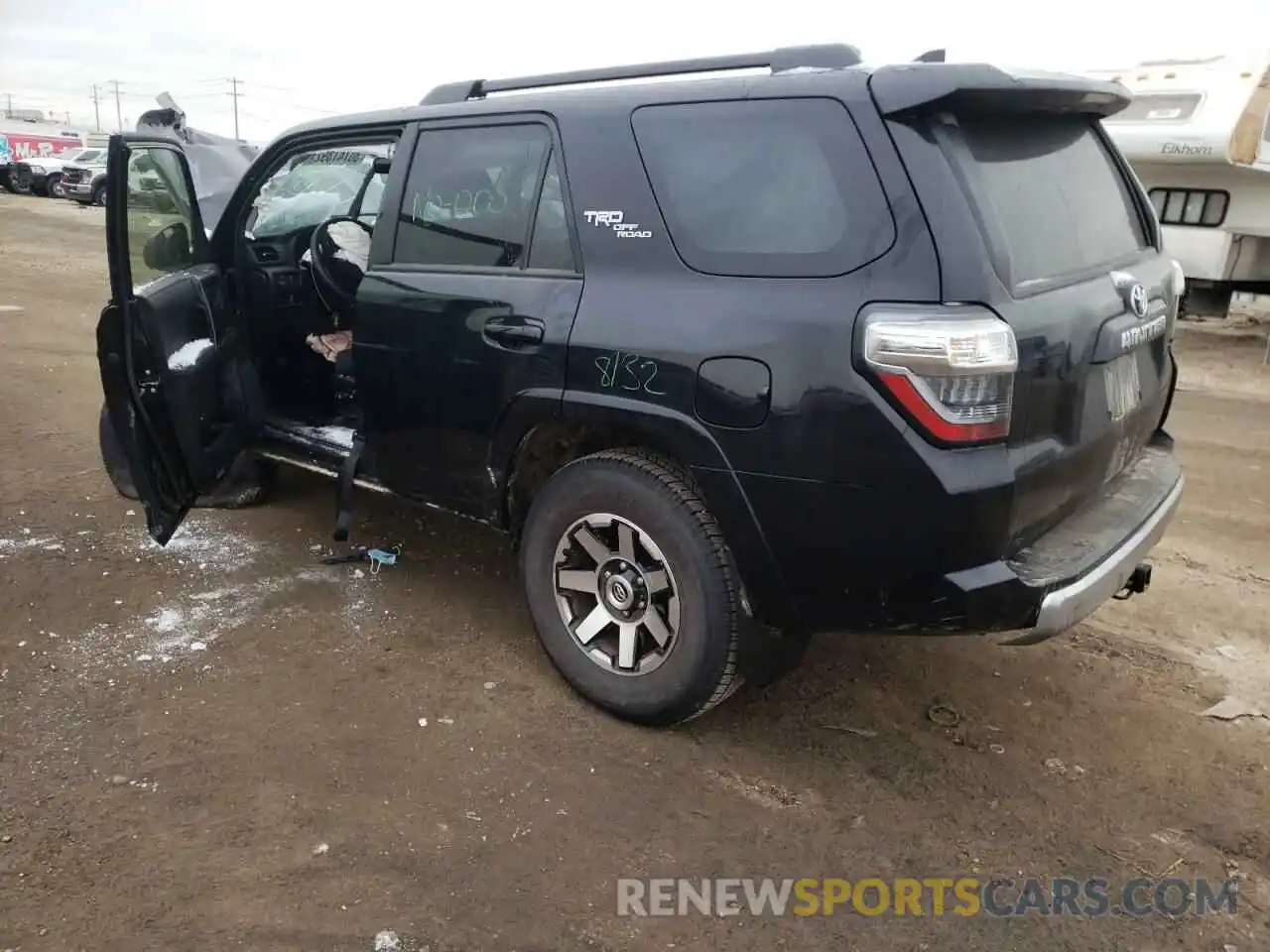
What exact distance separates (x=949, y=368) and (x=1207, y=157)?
7005 millimetres

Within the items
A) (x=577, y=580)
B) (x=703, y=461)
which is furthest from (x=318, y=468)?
(x=703, y=461)

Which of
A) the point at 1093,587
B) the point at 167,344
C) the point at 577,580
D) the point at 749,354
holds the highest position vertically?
the point at 749,354

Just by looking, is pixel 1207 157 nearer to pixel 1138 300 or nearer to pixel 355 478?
pixel 1138 300

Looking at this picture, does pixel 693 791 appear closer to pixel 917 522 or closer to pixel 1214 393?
pixel 917 522

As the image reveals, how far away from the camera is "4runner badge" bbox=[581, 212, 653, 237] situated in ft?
9.42

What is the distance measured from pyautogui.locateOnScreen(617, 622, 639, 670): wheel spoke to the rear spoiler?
5.42ft

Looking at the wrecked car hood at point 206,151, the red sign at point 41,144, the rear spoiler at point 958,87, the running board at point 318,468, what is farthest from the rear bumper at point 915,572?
the red sign at point 41,144

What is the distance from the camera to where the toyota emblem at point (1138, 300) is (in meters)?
2.87

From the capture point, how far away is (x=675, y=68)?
3043 millimetres

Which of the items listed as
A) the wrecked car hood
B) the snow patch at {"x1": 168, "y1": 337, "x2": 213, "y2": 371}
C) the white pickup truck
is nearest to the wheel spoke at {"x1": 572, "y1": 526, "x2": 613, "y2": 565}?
the snow patch at {"x1": 168, "y1": 337, "x2": 213, "y2": 371}

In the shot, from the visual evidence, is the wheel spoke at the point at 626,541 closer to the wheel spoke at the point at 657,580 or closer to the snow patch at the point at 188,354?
the wheel spoke at the point at 657,580

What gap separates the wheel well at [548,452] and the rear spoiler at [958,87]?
3.77ft

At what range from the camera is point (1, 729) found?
3018 mm

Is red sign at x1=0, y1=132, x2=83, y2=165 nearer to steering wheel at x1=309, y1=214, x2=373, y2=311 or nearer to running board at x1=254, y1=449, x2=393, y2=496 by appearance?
steering wheel at x1=309, y1=214, x2=373, y2=311
